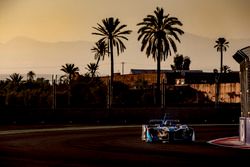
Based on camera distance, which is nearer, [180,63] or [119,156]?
[119,156]

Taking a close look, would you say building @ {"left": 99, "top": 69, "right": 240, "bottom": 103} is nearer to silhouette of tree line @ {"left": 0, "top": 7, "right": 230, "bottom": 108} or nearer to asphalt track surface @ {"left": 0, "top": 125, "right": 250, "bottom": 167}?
silhouette of tree line @ {"left": 0, "top": 7, "right": 230, "bottom": 108}

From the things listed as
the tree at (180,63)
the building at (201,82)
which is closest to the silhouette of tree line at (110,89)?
the building at (201,82)

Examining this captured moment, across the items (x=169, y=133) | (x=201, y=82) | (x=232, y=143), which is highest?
(x=201, y=82)

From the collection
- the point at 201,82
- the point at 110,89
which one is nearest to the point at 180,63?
the point at 201,82

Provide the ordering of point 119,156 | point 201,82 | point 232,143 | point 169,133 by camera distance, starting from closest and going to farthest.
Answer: point 119,156
point 169,133
point 232,143
point 201,82

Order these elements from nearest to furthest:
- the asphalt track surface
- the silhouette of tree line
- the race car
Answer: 1. the asphalt track surface
2. the race car
3. the silhouette of tree line

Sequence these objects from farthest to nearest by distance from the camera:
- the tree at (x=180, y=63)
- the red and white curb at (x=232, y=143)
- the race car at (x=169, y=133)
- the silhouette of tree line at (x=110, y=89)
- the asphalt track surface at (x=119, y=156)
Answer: the tree at (x=180, y=63), the silhouette of tree line at (x=110, y=89), the race car at (x=169, y=133), the red and white curb at (x=232, y=143), the asphalt track surface at (x=119, y=156)

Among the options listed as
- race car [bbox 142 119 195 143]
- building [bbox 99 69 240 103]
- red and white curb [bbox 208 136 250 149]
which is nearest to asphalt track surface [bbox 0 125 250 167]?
Result: red and white curb [bbox 208 136 250 149]

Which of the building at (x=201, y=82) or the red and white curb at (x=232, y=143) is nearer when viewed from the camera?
the red and white curb at (x=232, y=143)

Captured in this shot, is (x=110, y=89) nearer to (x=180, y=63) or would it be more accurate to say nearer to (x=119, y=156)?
(x=119, y=156)

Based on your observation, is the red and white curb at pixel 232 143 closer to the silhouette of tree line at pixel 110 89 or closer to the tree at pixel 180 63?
the silhouette of tree line at pixel 110 89

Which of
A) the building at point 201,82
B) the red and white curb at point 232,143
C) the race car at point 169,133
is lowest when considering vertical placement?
the red and white curb at point 232,143

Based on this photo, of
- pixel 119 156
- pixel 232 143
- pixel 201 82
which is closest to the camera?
pixel 119 156

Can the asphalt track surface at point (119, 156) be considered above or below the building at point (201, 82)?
below
